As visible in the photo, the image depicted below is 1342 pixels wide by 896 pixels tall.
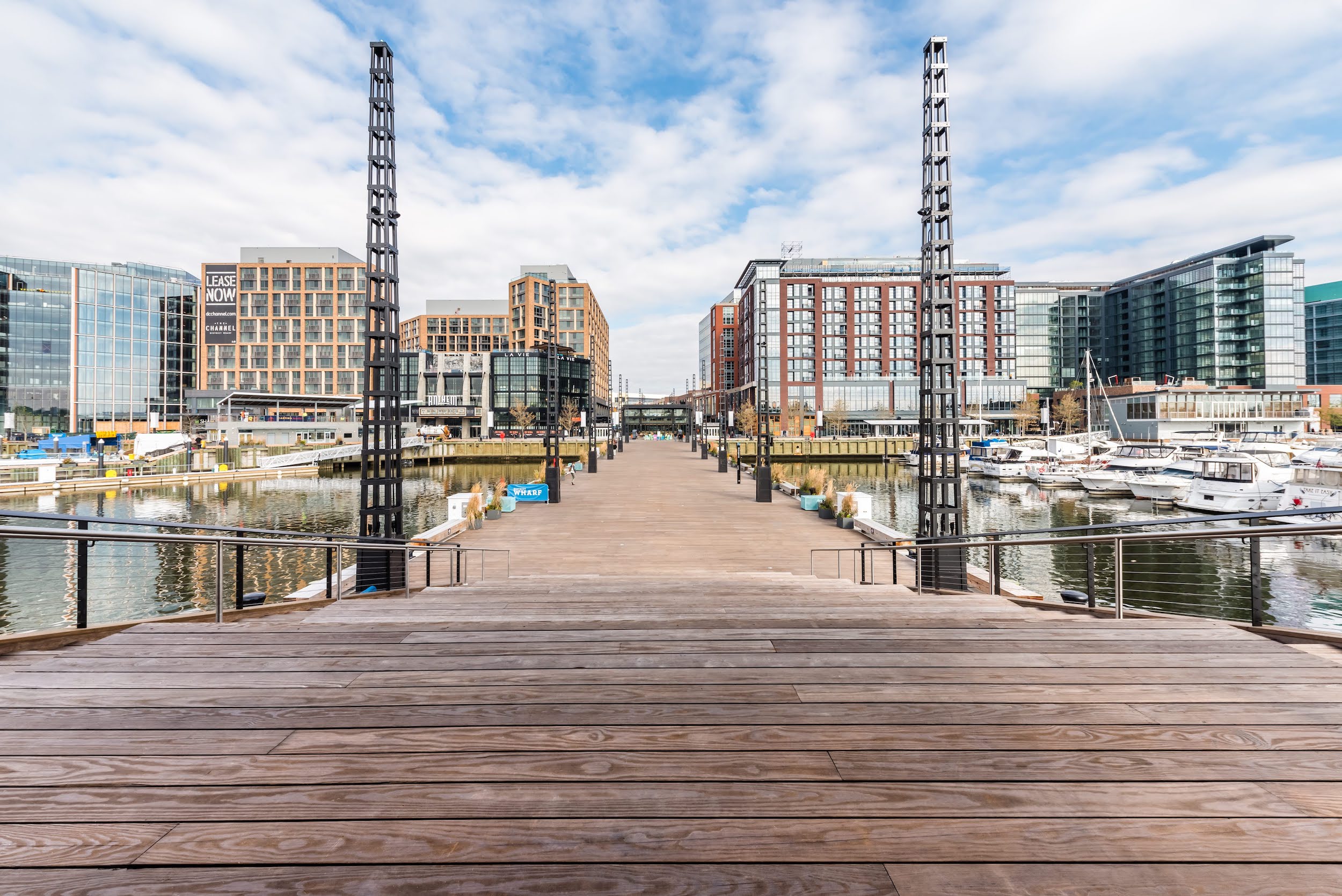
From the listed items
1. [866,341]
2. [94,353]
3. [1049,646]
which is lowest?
[1049,646]

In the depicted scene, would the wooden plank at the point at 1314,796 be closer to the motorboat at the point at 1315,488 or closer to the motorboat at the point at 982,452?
the motorboat at the point at 1315,488

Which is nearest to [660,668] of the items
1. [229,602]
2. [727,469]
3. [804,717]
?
[804,717]

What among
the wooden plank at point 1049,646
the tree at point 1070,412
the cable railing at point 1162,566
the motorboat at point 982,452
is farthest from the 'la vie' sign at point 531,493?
the tree at point 1070,412

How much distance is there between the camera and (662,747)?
275 cm

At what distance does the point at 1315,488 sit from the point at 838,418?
62.9 metres

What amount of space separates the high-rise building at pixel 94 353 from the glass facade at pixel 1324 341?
19280 centimetres

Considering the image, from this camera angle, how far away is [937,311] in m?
12.3

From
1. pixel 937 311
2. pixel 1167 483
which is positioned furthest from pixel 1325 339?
pixel 937 311

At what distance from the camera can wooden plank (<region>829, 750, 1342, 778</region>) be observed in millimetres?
2545

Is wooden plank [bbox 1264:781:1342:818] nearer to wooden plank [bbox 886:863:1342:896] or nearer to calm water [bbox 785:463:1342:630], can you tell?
wooden plank [bbox 886:863:1342:896]

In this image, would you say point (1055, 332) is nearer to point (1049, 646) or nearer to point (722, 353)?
point (722, 353)

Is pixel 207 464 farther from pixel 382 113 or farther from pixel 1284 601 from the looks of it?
pixel 1284 601

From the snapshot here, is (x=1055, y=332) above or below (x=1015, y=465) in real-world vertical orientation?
above

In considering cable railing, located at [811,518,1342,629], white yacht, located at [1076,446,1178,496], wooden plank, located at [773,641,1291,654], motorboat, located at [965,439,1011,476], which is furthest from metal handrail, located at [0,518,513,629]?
motorboat, located at [965,439,1011,476]
